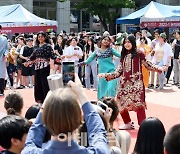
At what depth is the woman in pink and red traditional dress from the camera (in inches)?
316

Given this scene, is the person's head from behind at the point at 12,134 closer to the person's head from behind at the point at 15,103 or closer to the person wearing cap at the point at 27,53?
the person's head from behind at the point at 15,103

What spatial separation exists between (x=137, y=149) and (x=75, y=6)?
120 feet

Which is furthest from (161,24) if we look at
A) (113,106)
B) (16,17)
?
(113,106)

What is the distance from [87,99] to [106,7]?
114 feet

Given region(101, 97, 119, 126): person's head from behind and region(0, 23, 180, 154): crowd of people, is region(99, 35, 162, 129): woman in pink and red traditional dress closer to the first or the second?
region(0, 23, 180, 154): crowd of people

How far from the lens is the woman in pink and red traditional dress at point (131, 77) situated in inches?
A: 316

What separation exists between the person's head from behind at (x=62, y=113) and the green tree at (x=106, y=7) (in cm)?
3383

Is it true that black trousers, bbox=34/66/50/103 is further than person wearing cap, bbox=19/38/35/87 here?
No

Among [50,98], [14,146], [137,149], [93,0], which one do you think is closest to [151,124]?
[137,149]

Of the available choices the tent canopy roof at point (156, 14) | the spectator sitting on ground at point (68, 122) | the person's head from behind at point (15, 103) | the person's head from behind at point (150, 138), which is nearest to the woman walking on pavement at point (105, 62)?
the person's head from behind at point (15, 103)

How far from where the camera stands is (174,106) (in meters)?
11.3

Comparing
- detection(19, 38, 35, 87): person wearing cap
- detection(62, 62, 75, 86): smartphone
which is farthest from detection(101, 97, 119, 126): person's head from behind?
detection(19, 38, 35, 87): person wearing cap

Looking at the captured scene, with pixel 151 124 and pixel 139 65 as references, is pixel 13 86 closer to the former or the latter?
pixel 139 65

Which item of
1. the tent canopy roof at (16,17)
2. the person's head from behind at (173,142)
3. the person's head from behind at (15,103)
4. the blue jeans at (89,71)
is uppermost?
the tent canopy roof at (16,17)
